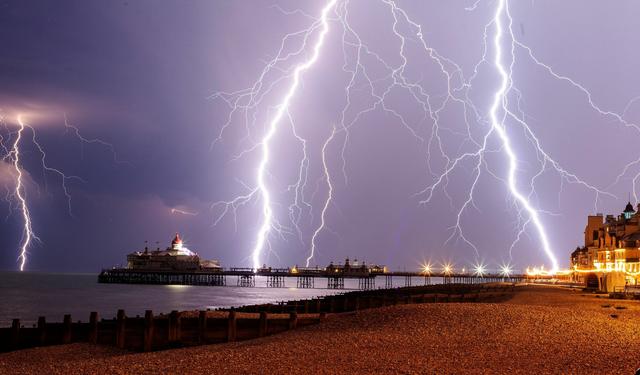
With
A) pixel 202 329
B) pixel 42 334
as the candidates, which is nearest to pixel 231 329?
pixel 202 329

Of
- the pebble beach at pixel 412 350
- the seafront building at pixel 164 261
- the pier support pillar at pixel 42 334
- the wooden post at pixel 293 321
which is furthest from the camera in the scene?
the seafront building at pixel 164 261

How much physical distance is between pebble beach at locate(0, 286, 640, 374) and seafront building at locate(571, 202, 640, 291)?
21823 millimetres

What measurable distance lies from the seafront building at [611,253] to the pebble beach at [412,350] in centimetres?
2182

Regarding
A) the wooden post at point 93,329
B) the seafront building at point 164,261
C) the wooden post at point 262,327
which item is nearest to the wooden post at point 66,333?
the wooden post at point 93,329

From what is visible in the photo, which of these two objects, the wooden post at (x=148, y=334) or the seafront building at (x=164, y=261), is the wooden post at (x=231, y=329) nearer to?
the wooden post at (x=148, y=334)

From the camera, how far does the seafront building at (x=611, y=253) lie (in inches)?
1565

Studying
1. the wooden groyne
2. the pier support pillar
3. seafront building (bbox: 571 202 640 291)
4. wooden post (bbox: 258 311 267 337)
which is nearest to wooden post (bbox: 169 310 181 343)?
the wooden groyne

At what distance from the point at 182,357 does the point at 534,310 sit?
34.5ft

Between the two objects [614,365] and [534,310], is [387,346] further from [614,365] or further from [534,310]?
[534,310]

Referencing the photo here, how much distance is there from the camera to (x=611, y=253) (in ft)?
196

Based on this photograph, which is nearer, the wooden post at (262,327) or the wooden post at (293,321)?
the wooden post at (262,327)

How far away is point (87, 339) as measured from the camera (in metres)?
16.5

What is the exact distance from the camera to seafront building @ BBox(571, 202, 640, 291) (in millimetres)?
39750

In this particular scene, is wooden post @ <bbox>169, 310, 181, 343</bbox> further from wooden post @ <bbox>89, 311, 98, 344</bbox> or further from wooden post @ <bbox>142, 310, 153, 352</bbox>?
wooden post @ <bbox>89, 311, 98, 344</bbox>
